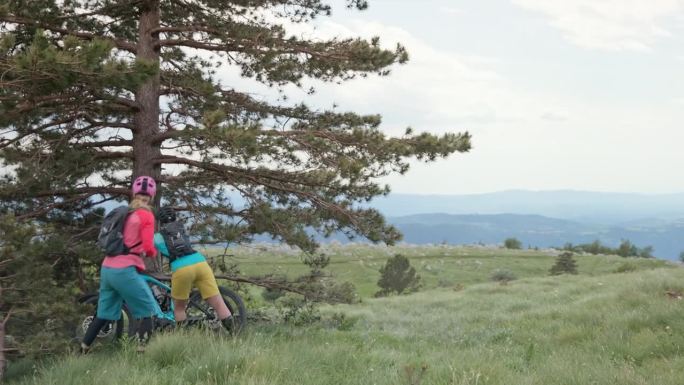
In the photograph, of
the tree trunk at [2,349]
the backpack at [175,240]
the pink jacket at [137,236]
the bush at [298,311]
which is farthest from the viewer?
the bush at [298,311]

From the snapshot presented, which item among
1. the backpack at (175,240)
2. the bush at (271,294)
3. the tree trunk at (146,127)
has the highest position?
the tree trunk at (146,127)

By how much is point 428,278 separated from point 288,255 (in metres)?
28.9

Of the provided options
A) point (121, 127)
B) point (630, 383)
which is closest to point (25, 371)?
point (121, 127)

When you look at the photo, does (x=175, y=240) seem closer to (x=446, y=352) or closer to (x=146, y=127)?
(x=146, y=127)

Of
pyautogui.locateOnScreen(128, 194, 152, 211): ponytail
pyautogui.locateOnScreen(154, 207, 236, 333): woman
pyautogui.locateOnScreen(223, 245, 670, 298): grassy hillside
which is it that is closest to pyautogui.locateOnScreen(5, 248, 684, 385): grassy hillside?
pyautogui.locateOnScreen(154, 207, 236, 333): woman

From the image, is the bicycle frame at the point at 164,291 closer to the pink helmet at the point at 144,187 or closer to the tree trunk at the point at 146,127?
the pink helmet at the point at 144,187

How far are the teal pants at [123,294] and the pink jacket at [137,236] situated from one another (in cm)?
8

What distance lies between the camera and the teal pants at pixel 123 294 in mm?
6508

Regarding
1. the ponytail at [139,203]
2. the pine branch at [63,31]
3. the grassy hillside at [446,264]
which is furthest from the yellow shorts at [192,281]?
the grassy hillside at [446,264]

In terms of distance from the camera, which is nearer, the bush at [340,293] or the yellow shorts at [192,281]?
the yellow shorts at [192,281]

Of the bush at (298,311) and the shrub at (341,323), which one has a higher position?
the bush at (298,311)

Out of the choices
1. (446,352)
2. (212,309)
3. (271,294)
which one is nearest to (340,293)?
(212,309)

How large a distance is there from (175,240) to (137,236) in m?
0.50

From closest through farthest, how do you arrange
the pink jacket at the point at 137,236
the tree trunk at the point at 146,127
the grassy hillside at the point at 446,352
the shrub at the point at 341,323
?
the grassy hillside at the point at 446,352 → the pink jacket at the point at 137,236 → the tree trunk at the point at 146,127 → the shrub at the point at 341,323
